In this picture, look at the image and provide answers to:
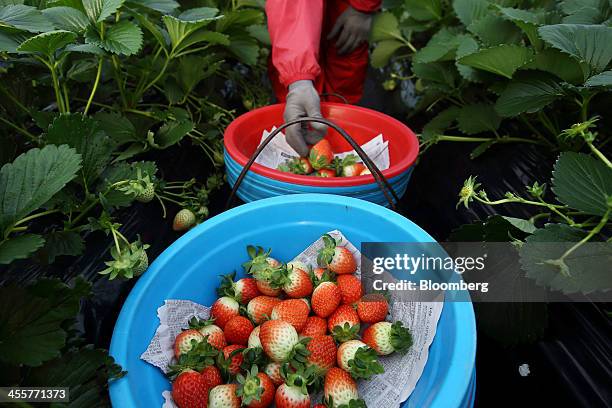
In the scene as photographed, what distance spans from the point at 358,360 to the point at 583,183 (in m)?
0.44

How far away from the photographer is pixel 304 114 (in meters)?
1.15

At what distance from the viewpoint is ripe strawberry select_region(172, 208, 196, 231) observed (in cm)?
98

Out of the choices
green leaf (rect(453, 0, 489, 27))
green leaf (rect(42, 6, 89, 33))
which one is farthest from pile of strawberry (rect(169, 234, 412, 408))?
green leaf (rect(453, 0, 489, 27))

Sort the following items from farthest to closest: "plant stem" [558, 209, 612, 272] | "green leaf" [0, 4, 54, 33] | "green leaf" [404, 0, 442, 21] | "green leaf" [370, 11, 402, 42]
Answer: "green leaf" [370, 11, 402, 42] → "green leaf" [404, 0, 442, 21] → "green leaf" [0, 4, 54, 33] → "plant stem" [558, 209, 612, 272]

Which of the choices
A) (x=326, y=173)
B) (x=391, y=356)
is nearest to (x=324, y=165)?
(x=326, y=173)

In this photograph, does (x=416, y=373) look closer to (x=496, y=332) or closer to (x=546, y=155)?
(x=496, y=332)

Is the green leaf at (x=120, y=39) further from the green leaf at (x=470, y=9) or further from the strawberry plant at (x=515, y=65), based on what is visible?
the green leaf at (x=470, y=9)

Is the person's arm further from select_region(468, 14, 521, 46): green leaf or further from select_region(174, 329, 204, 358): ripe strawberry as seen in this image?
select_region(174, 329, 204, 358): ripe strawberry

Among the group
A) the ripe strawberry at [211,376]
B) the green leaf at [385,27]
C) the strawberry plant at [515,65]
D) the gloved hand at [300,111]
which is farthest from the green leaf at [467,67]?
the ripe strawberry at [211,376]

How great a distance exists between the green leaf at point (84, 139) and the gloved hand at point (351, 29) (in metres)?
1.11

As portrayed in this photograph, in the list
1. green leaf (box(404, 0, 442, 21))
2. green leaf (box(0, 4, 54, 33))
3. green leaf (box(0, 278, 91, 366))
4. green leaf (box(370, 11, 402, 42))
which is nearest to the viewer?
green leaf (box(0, 278, 91, 366))

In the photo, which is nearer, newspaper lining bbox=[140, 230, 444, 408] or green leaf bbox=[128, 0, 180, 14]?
newspaper lining bbox=[140, 230, 444, 408]

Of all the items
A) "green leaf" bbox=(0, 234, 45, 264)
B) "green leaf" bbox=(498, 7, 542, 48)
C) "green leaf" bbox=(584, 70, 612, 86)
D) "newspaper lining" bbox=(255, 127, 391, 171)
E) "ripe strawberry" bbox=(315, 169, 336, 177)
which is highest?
"green leaf" bbox=(584, 70, 612, 86)

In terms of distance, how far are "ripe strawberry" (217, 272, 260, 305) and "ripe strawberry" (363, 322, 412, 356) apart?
23cm
